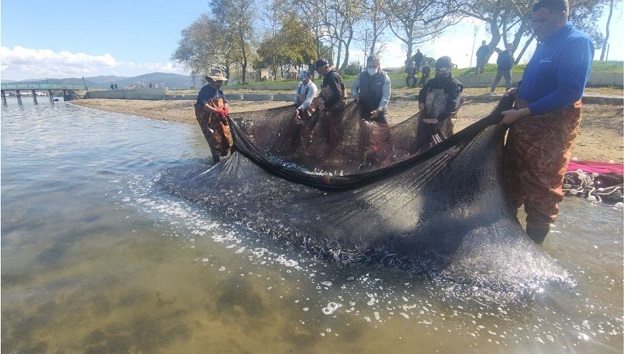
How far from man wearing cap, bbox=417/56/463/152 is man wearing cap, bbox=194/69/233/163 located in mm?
3595

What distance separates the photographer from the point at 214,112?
636 cm

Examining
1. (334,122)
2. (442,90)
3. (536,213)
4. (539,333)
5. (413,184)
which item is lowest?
(539,333)

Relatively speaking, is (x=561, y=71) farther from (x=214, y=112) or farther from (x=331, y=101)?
(x=214, y=112)

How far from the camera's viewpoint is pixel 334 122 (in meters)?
5.39

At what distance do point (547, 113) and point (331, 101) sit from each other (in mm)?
3333

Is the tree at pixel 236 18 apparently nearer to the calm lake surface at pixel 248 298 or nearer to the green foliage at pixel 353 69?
the green foliage at pixel 353 69

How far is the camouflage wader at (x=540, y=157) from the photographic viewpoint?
2783mm

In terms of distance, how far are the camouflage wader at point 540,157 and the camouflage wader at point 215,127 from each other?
484cm

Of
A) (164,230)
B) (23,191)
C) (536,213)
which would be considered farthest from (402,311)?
(23,191)

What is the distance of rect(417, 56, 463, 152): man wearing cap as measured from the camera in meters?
4.51

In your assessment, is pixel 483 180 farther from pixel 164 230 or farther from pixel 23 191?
pixel 23 191

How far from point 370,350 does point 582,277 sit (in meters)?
2.07

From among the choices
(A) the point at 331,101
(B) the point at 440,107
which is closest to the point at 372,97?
(A) the point at 331,101

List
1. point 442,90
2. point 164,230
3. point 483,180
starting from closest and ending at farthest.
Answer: point 483,180 < point 164,230 < point 442,90
